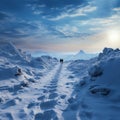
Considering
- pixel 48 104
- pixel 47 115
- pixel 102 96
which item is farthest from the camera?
pixel 102 96

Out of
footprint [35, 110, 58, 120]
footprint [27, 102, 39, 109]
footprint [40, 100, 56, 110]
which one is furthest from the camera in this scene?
footprint [27, 102, 39, 109]

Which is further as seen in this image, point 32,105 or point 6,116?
point 32,105

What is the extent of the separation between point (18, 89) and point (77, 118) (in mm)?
7655

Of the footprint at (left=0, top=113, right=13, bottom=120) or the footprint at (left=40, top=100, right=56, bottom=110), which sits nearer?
the footprint at (left=0, top=113, right=13, bottom=120)

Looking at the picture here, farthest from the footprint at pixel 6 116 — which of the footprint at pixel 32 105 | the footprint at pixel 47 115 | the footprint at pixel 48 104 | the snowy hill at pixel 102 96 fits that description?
the snowy hill at pixel 102 96

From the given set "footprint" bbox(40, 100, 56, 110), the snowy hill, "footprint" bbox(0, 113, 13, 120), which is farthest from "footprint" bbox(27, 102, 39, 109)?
the snowy hill

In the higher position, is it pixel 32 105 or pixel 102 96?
pixel 102 96

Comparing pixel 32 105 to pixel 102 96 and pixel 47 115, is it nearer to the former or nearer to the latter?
pixel 47 115

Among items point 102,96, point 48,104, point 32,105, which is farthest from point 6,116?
point 102,96

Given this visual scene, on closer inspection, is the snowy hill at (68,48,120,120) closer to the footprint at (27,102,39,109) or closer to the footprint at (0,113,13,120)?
the footprint at (27,102,39,109)

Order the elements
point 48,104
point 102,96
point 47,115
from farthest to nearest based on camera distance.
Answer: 1. point 102,96
2. point 48,104
3. point 47,115

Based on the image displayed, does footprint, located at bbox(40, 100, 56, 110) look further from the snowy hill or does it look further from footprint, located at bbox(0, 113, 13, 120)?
footprint, located at bbox(0, 113, 13, 120)

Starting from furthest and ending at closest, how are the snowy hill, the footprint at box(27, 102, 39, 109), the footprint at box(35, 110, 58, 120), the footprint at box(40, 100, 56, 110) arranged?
the footprint at box(27, 102, 39, 109) < the footprint at box(40, 100, 56, 110) < the snowy hill < the footprint at box(35, 110, 58, 120)

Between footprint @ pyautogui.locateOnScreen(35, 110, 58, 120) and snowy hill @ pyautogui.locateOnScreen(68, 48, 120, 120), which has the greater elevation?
snowy hill @ pyautogui.locateOnScreen(68, 48, 120, 120)
